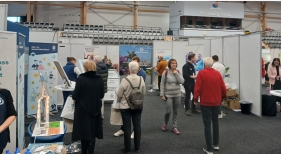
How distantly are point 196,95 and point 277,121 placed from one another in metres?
2.81

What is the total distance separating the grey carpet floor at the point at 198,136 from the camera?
3.55m

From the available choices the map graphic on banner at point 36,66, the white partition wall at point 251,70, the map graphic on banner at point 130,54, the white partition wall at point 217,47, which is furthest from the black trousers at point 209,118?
the map graphic on banner at point 130,54

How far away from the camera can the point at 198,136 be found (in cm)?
413

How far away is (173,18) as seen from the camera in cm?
1606

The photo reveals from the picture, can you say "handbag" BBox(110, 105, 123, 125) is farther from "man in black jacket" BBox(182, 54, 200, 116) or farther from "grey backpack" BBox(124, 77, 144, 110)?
"man in black jacket" BBox(182, 54, 200, 116)

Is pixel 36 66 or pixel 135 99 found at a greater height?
pixel 36 66

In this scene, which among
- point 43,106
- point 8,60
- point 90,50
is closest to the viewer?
point 8,60

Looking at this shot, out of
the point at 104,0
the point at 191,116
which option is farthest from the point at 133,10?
the point at 191,116

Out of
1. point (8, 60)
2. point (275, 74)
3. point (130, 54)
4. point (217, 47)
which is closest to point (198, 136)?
point (8, 60)

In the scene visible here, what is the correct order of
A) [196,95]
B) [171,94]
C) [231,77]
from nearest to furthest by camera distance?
[196,95] < [171,94] < [231,77]

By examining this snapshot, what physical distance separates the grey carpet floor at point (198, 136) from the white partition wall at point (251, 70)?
18.0 inches

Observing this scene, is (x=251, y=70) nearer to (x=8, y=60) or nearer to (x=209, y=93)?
(x=209, y=93)

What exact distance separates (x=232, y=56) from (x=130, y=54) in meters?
8.35

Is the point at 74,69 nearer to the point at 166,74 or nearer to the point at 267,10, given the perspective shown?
the point at 166,74
